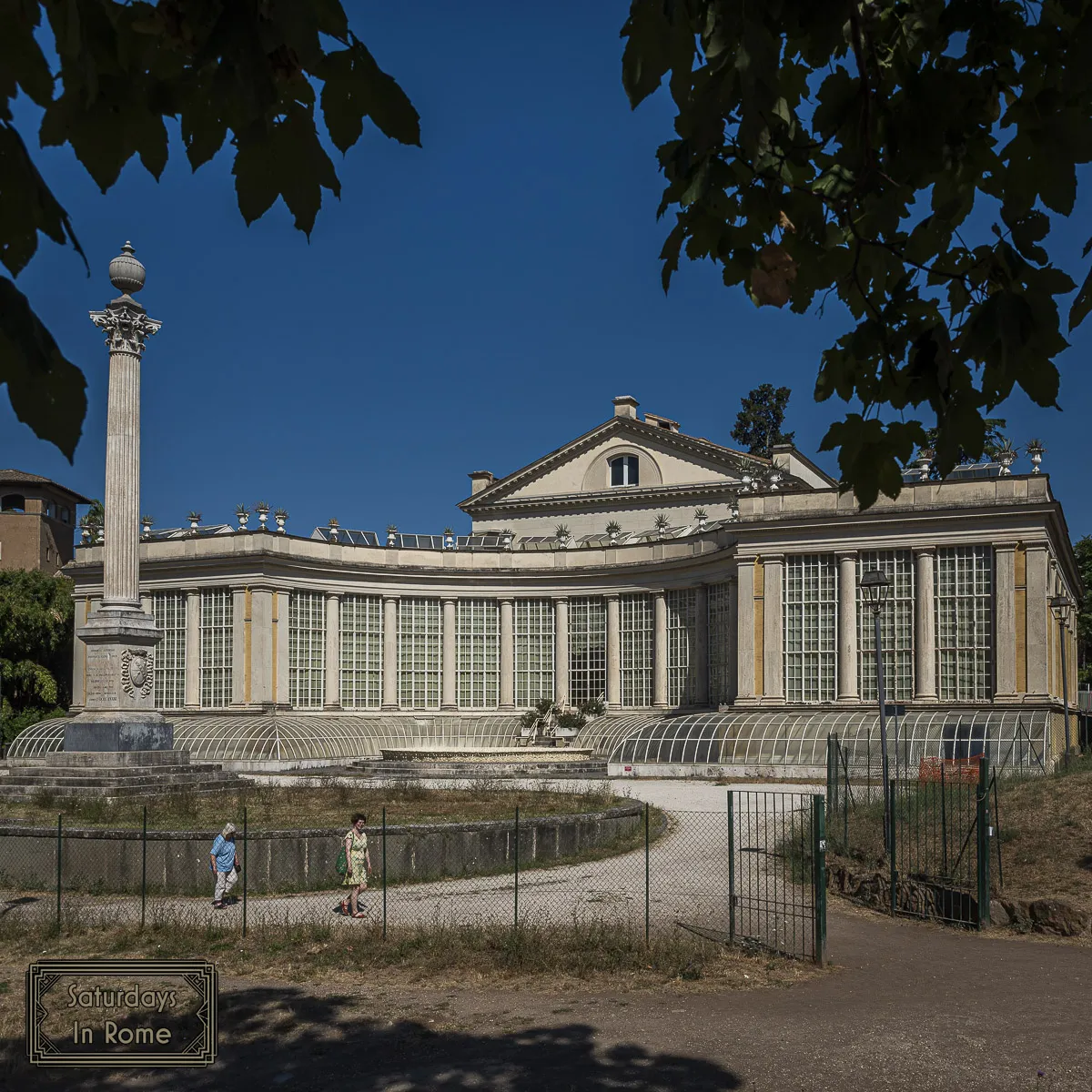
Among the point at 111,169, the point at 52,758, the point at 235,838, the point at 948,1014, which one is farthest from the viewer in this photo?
the point at 52,758

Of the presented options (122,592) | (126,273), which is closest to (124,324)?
(126,273)

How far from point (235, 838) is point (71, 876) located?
126 inches

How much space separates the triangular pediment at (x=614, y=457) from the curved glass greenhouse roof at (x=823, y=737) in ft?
60.5

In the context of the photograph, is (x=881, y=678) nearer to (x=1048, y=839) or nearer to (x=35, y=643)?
(x=1048, y=839)

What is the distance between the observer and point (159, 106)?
428 centimetres

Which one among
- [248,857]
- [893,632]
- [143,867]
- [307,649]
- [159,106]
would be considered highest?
[159,106]

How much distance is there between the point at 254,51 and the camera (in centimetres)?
394

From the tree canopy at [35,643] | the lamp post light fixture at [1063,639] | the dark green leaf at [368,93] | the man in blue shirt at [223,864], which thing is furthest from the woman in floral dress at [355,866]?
the tree canopy at [35,643]

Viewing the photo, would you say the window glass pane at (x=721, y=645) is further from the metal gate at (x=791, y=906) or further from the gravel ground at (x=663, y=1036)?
the gravel ground at (x=663, y=1036)

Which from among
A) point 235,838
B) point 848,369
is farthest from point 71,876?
point 848,369

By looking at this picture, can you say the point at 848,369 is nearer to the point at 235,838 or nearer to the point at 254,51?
the point at 254,51

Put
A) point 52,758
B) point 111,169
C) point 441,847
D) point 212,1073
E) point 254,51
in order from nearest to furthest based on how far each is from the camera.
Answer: point 254,51, point 111,169, point 212,1073, point 441,847, point 52,758

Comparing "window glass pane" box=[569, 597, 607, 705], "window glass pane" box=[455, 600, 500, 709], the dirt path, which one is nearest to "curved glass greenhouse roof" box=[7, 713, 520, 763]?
"window glass pane" box=[455, 600, 500, 709]

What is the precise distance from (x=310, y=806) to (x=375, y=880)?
10.7 m
